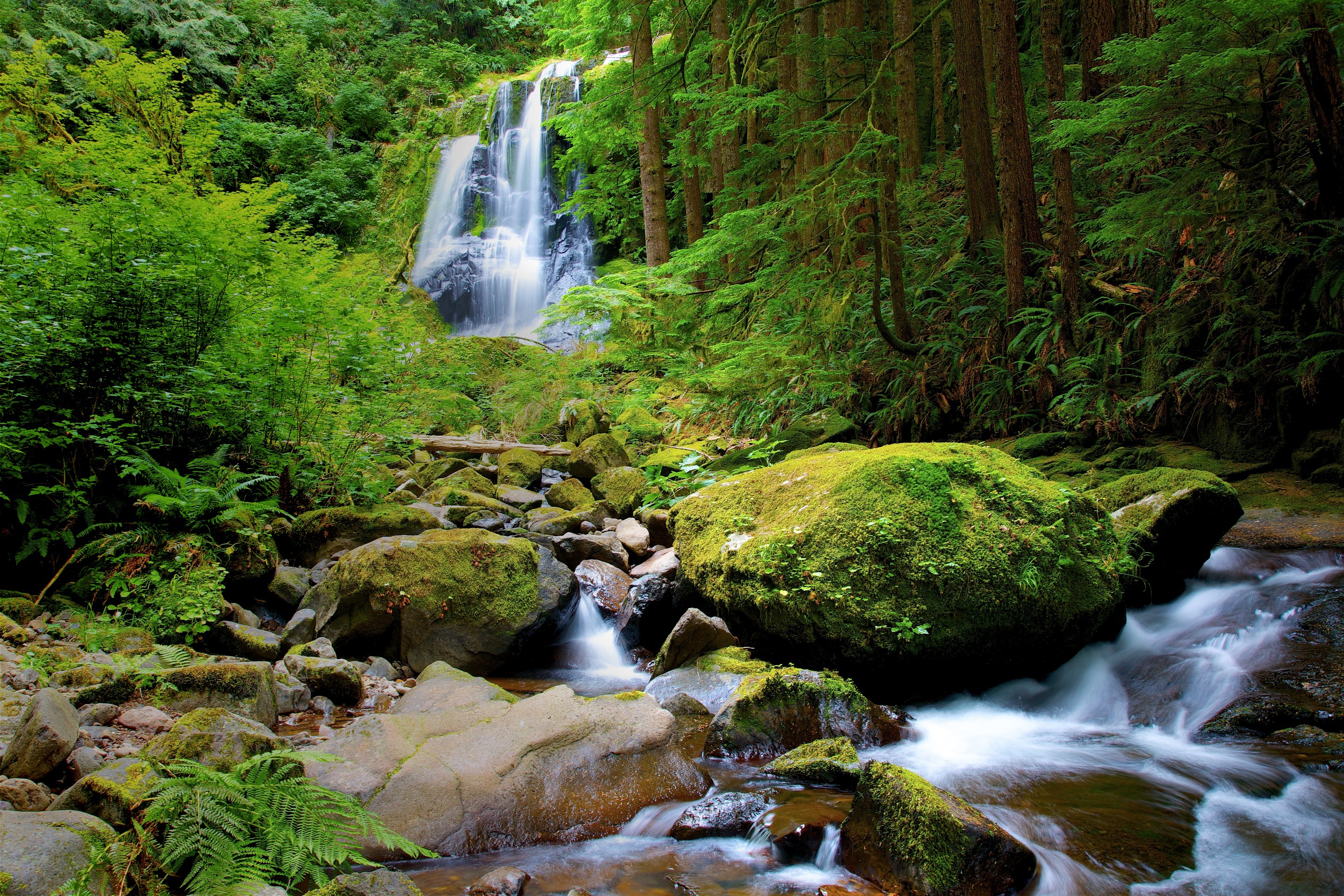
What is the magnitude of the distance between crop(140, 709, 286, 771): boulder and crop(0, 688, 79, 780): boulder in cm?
29

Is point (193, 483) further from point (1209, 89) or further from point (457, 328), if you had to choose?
point (457, 328)

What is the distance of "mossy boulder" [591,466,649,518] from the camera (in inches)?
336

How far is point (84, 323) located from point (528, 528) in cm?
410

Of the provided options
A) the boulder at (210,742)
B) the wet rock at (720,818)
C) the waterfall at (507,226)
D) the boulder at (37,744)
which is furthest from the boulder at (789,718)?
the waterfall at (507,226)

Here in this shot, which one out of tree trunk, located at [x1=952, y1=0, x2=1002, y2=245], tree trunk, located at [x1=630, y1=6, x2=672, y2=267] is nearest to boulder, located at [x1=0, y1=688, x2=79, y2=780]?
tree trunk, located at [x1=952, y1=0, x2=1002, y2=245]

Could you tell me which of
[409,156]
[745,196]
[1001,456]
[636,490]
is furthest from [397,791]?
[409,156]

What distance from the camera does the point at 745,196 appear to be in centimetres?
1002

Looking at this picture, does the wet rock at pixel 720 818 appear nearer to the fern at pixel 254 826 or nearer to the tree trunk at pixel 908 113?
the fern at pixel 254 826

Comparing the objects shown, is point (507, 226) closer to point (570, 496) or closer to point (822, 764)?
point (570, 496)

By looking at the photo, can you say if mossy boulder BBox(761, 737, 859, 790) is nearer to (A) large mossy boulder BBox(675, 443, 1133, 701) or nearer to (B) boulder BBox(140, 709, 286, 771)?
(A) large mossy boulder BBox(675, 443, 1133, 701)

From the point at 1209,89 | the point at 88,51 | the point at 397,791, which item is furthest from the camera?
the point at 88,51

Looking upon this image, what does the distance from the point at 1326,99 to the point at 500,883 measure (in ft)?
24.5

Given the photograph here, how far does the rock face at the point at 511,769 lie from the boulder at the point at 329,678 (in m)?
0.72

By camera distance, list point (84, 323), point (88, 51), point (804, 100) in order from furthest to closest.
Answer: point (88, 51), point (804, 100), point (84, 323)
